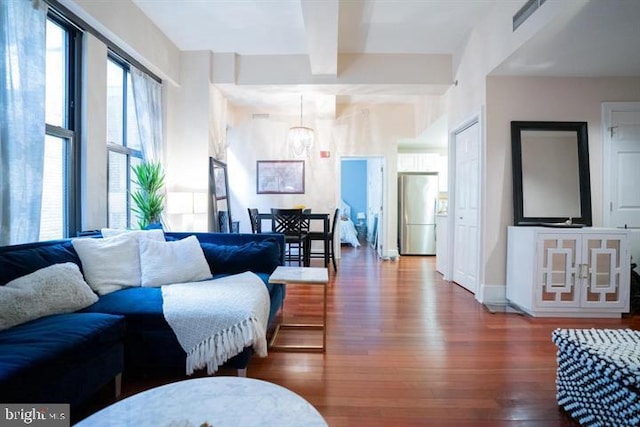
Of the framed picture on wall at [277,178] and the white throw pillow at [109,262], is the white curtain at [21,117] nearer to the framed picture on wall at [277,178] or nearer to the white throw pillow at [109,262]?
the white throw pillow at [109,262]

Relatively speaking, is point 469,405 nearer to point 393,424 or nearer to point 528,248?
point 393,424

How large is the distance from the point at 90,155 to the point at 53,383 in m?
2.27

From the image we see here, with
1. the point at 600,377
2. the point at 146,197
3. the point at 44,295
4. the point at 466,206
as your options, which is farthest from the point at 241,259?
the point at 466,206

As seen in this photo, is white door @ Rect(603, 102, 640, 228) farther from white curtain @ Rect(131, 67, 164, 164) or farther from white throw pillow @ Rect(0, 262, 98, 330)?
white curtain @ Rect(131, 67, 164, 164)

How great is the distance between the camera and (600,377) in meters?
1.42

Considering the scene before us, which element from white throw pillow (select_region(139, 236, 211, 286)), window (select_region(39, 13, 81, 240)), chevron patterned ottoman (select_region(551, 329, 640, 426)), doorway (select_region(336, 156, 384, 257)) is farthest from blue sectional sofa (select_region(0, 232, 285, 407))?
doorway (select_region(336, 156, 384, 257))

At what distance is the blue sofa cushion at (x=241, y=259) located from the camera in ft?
8.89

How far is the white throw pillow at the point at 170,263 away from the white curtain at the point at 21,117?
2.43ft

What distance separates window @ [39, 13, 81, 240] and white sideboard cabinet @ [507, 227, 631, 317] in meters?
4.18

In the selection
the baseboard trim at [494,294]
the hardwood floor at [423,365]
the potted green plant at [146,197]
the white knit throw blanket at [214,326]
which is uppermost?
the potted green plant at [146,197]

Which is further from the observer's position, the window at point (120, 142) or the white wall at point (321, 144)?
the white wall at point (321, 144)

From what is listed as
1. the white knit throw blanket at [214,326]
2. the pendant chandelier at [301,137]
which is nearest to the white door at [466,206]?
the pendant chandelier at [301,137]

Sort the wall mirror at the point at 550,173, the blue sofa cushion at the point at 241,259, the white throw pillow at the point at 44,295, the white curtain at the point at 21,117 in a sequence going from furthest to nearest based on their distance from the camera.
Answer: the wall mirror at the point at 550,173
the blue sofa cushion at the point at 241,259
the white curtain at the point at 21,117
the white throw pillow at the point at 44,295

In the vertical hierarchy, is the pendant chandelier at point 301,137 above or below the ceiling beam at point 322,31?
below
